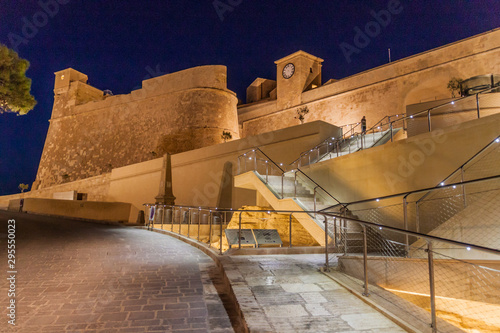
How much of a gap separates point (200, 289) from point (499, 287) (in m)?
4.36

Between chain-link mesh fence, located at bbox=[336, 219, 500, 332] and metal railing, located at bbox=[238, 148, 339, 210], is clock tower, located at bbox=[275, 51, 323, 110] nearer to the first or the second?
metal railing, located at bbox=[238, 148, 339, 210]

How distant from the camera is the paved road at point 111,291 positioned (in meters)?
3.50

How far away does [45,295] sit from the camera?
435 cm

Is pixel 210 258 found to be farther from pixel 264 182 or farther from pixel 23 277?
pixel 264 182

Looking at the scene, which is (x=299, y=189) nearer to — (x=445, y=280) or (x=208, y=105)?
(x=445, y=280)

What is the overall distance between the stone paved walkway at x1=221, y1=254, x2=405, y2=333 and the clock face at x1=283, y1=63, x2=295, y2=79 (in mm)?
24498

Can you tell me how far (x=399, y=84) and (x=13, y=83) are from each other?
63.4 ft

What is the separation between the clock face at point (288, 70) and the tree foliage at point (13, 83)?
20.2m

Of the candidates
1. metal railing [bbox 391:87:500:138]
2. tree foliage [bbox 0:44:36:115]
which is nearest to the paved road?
tree foliage [bbox 0:44:36:115]

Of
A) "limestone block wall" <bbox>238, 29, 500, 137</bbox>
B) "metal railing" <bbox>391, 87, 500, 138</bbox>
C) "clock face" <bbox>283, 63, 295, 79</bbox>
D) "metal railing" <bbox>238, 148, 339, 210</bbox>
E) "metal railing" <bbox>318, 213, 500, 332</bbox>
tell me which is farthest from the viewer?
"clock face" <bbox>283, 63, 295, 79</bbox>

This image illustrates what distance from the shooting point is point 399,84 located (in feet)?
69.3

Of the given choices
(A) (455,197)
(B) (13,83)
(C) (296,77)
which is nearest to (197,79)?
(C) (296,77)

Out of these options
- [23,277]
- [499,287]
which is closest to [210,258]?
[23,277]

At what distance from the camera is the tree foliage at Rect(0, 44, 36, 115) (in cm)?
1092
